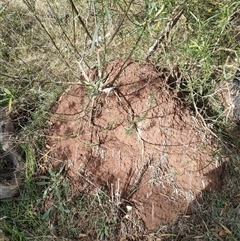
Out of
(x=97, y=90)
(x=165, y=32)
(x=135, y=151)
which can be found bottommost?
(x=135, y=151)

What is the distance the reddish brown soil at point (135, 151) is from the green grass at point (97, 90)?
100 mm

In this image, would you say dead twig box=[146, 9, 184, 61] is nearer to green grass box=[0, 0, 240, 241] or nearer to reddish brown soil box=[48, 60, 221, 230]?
green grass box=[0, 0, 240, 241]

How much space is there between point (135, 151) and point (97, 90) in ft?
1.48

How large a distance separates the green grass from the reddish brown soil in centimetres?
10

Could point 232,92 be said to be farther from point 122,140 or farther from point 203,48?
point 122,140

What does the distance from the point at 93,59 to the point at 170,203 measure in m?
1.14

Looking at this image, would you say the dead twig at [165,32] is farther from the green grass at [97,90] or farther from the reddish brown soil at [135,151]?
the reddish brown soil at [135,151]

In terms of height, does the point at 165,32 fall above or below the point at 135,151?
above

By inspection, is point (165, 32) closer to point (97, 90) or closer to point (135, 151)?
point (97, 90)

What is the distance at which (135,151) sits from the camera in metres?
2.41

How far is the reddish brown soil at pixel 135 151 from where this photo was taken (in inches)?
94.3

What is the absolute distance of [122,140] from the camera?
2.41 m

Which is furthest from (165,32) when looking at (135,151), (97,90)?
(135,151)

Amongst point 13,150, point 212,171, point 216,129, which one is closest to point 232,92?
point 216,129
